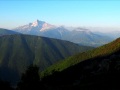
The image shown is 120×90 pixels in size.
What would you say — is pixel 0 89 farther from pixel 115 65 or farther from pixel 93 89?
pixel 115 65

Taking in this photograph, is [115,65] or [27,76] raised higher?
[27,76]

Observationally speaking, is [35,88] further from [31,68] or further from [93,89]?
[93,89]

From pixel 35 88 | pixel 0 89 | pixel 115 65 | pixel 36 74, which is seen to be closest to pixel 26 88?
pixel 35 88

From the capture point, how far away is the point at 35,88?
3693 inches

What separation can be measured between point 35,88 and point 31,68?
1238cm

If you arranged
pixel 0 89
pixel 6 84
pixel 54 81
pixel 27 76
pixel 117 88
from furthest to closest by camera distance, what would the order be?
1. pixel 54 81
2. pixel 6 84
3. pixel 0 89
4. pixel 27 76
5. pixel 117 88

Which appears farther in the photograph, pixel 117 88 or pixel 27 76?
pixel 27 76

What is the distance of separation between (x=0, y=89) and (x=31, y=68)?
17629 millimetres

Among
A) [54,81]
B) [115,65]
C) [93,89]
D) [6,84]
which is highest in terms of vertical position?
[93,89]

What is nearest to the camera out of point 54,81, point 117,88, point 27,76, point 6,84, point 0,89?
point 117,88

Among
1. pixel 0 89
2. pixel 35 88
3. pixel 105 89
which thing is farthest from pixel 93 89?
pixel 0 89

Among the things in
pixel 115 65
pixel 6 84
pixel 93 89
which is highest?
pixel 93 89

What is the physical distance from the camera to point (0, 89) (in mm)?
110938

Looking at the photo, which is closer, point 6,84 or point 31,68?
point 31,68
